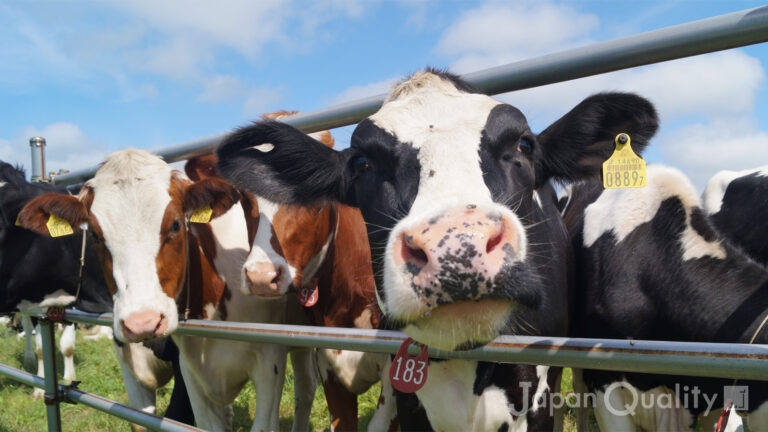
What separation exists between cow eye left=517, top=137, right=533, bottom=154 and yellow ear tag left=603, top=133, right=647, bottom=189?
1.07 feet

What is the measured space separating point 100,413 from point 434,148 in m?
5.70

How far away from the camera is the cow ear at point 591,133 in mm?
2400

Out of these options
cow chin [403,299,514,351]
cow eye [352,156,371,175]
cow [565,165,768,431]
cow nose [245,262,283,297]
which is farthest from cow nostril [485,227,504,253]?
cow nose [245,262,283,297]

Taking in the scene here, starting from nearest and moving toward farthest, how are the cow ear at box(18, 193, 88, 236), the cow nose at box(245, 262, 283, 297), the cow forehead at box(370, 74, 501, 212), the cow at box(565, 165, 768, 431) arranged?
the cow forehead at box(370, 74, 501, 212) < the cow at box(565, 165, 768, 431) < the cow nose at box(245, 262, 283, 297) < the cow ear at box(18, 193, 88, 236)

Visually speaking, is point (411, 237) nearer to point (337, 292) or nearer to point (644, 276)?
point (644, 276)

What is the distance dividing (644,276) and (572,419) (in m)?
2.68

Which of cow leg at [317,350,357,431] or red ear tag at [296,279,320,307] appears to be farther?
cow leg at [317,350,357,431]

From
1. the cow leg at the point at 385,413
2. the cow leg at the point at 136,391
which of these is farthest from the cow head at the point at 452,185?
the cow leg at the point at 136,391

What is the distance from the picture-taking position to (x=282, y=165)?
2719mm

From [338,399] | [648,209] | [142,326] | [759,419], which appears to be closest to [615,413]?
[759,419]

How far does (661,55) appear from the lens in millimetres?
1819

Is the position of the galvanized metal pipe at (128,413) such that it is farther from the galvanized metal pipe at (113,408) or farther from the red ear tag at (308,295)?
the red ear tag at (308,295)

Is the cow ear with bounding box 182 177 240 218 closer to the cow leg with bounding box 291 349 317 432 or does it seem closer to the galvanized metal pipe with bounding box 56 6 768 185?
the galvanized metal pipe with bounding box 56 6 768 185

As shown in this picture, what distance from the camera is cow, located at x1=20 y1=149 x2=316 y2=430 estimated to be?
293cm
